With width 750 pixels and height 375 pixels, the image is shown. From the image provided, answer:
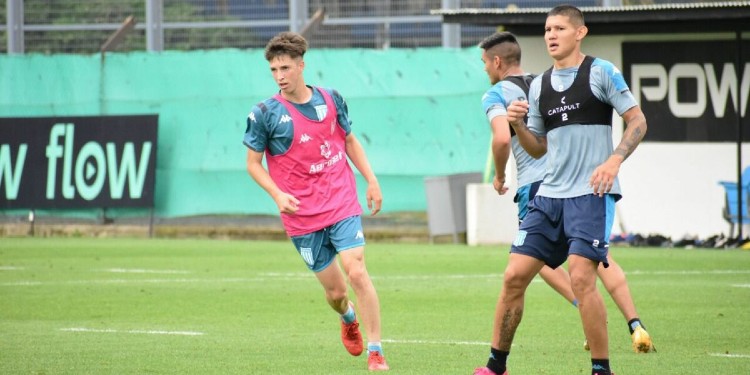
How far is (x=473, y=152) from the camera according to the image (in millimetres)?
22766

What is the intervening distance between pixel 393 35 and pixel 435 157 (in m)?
3.61

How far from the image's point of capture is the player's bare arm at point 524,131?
7969mm

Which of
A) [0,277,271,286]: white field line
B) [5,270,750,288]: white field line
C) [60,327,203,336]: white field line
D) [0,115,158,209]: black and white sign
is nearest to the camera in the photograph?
[60,327,203,336]: white field line

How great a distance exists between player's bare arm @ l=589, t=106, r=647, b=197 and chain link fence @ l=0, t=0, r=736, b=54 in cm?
1671

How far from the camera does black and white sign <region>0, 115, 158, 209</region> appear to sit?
2427 centimetres

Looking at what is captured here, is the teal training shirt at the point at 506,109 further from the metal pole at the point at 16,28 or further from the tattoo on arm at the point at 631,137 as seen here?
the metal pole at the point at 16,28

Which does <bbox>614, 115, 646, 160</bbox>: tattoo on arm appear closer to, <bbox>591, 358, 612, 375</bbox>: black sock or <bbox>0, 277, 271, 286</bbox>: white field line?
<bbox>591, 358, 612, 375</bbox>: black sock

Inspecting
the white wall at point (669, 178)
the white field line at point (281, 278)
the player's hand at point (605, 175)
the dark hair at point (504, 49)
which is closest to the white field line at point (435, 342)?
the dark hair at point (504, 49)

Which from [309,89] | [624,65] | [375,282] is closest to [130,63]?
[624,65]

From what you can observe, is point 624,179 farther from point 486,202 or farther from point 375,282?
point 375,282

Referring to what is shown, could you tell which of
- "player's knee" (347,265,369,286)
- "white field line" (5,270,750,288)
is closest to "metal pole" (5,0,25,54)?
"white field line" (5,270,750,288)

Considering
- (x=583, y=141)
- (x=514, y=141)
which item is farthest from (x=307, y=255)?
(x=583, y=141)

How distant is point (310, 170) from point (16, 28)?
19.9 meters

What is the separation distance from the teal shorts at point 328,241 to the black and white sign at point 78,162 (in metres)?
14.9
